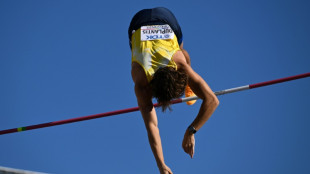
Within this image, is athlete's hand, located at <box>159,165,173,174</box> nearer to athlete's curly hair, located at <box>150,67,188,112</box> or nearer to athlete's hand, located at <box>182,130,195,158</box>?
athlete's hand, located at <box>182,130,195,158</box>

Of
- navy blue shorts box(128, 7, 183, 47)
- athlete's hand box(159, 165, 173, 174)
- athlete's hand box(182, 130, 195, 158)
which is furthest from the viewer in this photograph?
navy blue shorts box(128, 7, 183, 47)

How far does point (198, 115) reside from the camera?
18.7 ft

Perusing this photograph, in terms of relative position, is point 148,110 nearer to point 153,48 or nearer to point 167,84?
point 167,84

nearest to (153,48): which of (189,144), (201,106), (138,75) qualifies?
(138,75)

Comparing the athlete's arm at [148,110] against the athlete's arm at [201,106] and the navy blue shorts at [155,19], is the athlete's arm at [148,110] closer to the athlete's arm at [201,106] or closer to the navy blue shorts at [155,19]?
the athlete's arm at [201,106]

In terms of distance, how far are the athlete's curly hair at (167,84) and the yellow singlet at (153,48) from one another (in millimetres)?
131

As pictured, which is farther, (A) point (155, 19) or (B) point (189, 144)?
(A) point (155, 19)

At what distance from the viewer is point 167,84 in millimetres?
5605

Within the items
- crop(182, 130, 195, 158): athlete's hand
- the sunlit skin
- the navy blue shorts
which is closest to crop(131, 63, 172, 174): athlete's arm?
the sunlit skin

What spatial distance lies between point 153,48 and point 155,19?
0.85 m

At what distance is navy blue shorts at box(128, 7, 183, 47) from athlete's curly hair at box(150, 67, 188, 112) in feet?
4.14

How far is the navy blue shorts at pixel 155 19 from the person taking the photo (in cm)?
680

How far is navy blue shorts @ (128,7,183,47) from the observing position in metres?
6.80

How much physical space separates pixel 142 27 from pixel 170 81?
1.31 m
